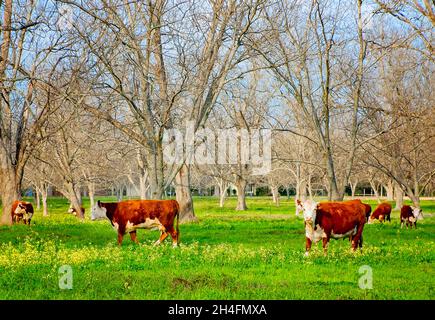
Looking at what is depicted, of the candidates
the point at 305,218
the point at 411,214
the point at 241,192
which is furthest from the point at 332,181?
the point at 241,192

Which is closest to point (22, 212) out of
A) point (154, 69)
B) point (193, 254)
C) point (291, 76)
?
point (154, 69)

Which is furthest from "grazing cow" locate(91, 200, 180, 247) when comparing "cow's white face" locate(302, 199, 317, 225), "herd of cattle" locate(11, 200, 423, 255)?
"cow's white face" locate(302, 199, 317, 225)

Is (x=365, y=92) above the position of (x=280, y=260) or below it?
above

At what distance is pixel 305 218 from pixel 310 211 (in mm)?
208

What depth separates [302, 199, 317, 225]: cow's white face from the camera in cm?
1352

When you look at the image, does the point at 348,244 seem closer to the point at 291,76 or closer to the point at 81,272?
the point at 81,272

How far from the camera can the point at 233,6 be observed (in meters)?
21.2

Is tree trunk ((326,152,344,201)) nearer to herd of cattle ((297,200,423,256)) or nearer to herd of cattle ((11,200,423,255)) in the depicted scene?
herd of cattle ((11,200,423,255))

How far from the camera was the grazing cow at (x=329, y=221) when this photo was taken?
1364 centimetres

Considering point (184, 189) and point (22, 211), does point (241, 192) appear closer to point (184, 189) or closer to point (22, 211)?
point (184, 189)

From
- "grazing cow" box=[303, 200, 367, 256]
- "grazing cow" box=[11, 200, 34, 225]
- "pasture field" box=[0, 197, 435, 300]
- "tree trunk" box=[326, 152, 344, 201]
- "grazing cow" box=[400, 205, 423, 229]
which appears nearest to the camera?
"pasture field" box=[0, 197, 435, 300]

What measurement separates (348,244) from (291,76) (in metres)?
10.6

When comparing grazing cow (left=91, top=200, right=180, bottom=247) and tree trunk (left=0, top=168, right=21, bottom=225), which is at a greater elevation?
tree trunk (left=0, top=168, right=21, bottom=225)

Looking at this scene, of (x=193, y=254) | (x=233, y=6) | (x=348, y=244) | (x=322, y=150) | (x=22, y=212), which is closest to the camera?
(x=193, y=254)
